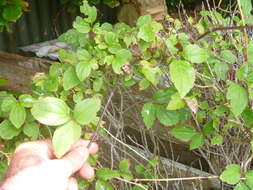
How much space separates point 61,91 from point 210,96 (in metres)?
0.74

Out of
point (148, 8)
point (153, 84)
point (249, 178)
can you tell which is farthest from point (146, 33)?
point (148, 8)

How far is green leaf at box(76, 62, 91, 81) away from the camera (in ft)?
5.39

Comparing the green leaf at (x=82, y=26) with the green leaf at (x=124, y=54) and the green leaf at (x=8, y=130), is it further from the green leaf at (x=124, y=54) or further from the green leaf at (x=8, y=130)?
the green leaf at (x=8, y=130)

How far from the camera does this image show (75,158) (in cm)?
125

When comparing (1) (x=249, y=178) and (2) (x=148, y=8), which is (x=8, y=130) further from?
(2) (x=148, y=8)

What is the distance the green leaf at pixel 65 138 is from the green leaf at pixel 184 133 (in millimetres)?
712

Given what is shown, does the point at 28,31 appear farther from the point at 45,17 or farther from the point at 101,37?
the point at 101,37

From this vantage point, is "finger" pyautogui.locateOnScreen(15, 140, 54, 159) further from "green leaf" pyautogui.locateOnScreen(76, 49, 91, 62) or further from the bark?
the bark

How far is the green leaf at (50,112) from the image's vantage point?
1230 mm

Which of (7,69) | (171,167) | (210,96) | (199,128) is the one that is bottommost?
(171,167)

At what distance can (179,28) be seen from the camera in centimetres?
232

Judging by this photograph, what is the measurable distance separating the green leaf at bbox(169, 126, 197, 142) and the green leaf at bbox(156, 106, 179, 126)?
0.65ft

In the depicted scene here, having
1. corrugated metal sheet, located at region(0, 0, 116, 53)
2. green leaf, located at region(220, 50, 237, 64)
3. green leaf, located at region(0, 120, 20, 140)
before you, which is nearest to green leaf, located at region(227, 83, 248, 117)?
green leaf, located at region(220, 50, 237, 64)

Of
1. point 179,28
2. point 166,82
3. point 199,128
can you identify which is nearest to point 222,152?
point 199,128
